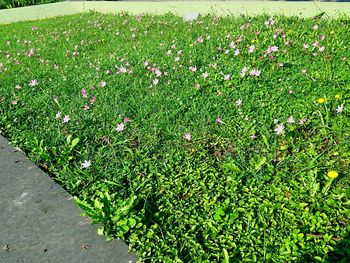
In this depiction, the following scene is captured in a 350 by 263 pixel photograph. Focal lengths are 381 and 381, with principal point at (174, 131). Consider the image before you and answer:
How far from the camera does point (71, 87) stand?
14.2 feet

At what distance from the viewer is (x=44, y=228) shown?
7.23 ft

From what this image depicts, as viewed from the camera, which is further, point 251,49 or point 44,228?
point 251,49

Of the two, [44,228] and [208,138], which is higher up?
[208,138]

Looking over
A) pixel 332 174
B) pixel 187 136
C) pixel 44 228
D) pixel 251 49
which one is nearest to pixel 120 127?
pixel 187 136

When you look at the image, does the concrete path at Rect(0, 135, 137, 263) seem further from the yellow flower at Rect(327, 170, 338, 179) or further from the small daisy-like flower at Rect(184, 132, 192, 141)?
the yellow flower at Rect(327, 170, 338, 179)

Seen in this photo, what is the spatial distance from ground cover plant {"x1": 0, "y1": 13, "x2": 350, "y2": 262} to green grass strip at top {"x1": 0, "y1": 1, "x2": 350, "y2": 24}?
0.30 metres

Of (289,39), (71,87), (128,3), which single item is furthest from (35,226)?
(128,3)

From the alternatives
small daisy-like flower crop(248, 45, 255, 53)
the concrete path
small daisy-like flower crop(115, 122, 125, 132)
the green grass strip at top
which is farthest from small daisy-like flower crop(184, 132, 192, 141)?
the green grass strip at top

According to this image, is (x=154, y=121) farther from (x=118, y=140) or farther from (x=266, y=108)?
(x=266, y=108)

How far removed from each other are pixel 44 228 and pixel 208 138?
53.6 inches

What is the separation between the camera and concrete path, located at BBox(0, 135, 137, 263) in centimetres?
199

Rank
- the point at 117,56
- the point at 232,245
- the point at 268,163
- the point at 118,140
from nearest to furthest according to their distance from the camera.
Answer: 1. the point at 232,245
2. the point at 268,163
3. the point at 118,140
4. the point at 117,56

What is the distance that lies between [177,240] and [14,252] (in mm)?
883

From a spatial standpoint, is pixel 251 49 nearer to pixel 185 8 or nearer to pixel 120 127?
pixel 120 127
